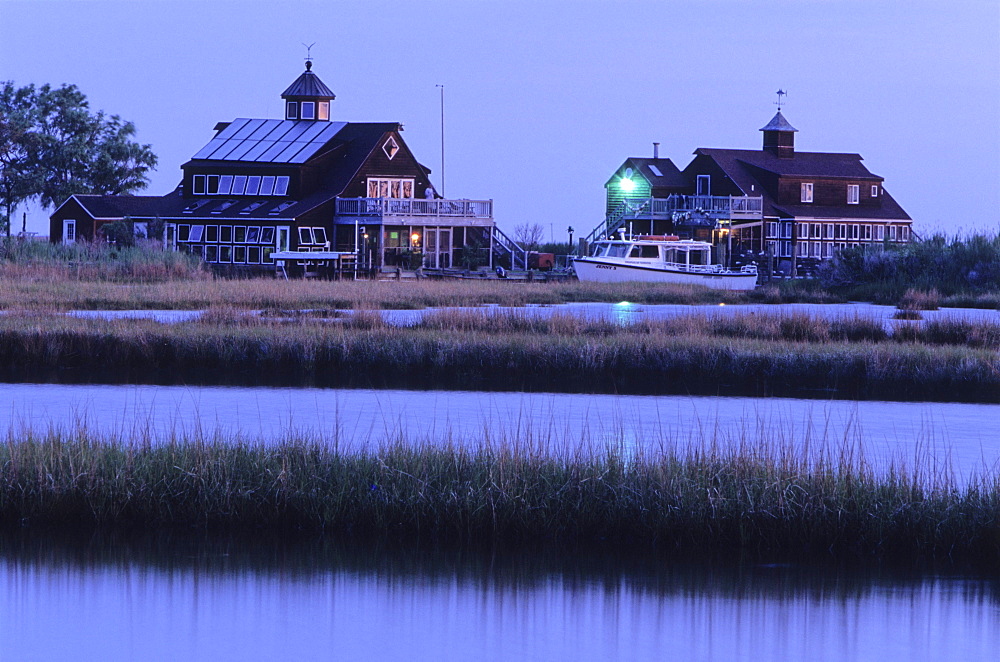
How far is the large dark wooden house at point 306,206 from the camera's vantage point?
6147 cm

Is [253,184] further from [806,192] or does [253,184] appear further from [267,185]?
[806,192]

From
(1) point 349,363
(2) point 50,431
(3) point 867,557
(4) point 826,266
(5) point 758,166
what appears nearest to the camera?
(3) point 867,557

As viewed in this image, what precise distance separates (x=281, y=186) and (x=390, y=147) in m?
5.71

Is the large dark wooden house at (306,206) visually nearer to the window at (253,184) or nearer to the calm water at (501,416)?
the window at (253,184)

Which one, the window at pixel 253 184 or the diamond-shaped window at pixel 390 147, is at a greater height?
the diamond-shaped window at pixel 390 147

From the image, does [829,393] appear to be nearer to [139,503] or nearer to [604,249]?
[139,503]

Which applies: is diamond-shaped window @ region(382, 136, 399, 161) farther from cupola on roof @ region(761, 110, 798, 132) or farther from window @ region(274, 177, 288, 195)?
cupola on roof @ region(761, 110, 798, 132)

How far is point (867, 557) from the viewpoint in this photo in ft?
41.5

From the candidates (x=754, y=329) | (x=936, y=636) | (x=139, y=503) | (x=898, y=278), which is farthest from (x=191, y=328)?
(x=898, y=278)

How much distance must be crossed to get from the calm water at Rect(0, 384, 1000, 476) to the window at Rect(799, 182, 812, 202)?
5388cm

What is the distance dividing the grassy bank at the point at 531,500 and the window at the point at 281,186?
51656 millimetres

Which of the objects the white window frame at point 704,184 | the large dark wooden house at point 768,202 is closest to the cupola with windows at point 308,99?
the large dark wooden house at point 768,202

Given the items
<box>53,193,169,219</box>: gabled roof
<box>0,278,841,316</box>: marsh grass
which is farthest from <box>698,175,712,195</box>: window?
<box>53,193,169,219</box>: gabled roof

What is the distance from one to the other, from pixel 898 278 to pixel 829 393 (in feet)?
85.1
